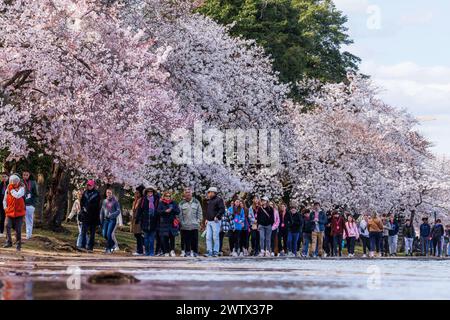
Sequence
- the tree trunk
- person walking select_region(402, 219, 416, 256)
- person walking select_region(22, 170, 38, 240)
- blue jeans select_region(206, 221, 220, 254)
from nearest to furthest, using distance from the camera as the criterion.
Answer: person walking select_region(22, 170, 38, 240) < blue jeans select_region(206, 221, 220, 254) < the tree trunk < person walking select_region(402, 219, 416, 256)

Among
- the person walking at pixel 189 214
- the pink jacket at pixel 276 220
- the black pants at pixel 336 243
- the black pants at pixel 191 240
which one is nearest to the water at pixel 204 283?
the person walking at pixel 189 214

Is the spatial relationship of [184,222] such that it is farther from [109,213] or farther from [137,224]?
[109,213]

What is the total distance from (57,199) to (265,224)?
741 centimetres

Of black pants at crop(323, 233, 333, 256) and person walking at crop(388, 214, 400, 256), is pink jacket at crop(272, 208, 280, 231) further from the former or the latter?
person walking at crop(388, 214, 400, 256)

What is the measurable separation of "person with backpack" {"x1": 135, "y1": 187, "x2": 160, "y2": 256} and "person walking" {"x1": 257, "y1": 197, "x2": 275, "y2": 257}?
6.22 meters

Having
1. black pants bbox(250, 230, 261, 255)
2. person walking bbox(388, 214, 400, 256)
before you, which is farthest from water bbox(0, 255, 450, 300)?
person walking bbox(388, 214, 400, 256)

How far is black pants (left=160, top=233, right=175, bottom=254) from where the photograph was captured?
32609 millimetres

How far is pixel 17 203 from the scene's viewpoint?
2814cm

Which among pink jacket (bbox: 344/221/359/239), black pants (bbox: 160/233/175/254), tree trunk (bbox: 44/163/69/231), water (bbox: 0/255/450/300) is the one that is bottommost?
water (bbox: 0/255/450/300)

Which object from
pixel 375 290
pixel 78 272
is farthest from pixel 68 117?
pixel 375 290

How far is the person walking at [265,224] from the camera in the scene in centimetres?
3781

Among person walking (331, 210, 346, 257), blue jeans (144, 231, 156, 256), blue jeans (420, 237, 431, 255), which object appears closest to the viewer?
blue jeans (144, 231, 156, 256)
